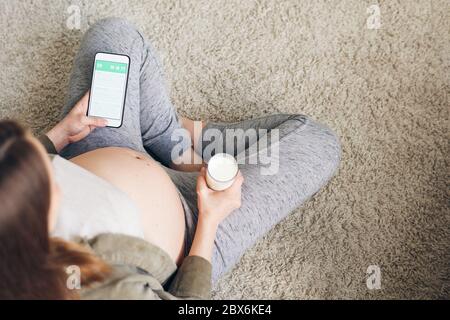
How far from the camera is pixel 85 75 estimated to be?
935 mm

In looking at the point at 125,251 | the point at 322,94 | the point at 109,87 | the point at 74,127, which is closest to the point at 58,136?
the point at 74,127

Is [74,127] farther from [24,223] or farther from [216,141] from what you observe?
[24,223]

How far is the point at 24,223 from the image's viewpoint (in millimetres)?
496

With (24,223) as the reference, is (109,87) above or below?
above

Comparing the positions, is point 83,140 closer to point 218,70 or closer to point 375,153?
point 218,70

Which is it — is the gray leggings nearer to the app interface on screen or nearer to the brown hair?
the app interface on screen

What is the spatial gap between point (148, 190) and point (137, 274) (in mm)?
165

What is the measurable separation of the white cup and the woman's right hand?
A: 0.04 ft

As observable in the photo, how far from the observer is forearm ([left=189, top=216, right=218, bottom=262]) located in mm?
752

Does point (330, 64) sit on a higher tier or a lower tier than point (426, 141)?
higher

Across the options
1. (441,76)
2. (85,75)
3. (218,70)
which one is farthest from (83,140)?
(441,76)

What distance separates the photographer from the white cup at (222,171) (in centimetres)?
78

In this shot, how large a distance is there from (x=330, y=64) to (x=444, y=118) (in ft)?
1.00

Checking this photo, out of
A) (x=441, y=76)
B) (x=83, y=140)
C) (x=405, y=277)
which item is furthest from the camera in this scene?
(x=441, y=76)
